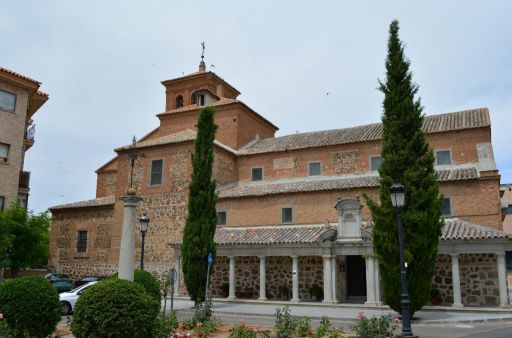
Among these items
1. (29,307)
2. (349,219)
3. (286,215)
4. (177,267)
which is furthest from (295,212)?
(29,307)

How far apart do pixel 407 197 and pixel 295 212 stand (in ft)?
34.0

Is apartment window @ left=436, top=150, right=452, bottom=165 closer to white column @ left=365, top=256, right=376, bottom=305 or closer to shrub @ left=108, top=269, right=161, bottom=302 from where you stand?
white column @ left=365, top=256, right=376, bottom=305

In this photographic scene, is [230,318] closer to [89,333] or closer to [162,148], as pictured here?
[89,333]

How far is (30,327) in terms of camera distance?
10.6 meters

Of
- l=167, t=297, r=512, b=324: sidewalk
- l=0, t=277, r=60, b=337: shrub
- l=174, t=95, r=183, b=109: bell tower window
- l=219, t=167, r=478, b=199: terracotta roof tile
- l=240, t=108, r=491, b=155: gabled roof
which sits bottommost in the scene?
l=167, t=297, r=512, b=324: sidewalk

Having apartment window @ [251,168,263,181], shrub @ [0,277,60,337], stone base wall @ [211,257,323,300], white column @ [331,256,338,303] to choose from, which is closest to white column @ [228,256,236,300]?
stone base wall @ [211,257,323,300]

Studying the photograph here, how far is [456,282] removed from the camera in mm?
20750

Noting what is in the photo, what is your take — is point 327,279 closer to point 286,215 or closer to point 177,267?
point 286,215

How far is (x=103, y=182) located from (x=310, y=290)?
2178 cm

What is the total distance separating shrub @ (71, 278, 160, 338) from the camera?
29.7 feet

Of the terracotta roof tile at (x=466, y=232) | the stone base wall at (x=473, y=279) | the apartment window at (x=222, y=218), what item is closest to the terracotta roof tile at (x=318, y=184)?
the apartment window at (x=222, y=218)

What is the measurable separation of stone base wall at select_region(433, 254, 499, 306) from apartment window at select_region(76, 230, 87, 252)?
2271 cm

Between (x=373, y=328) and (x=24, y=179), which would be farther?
(x=24, y=179)

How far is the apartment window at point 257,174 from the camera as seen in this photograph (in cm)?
3134
